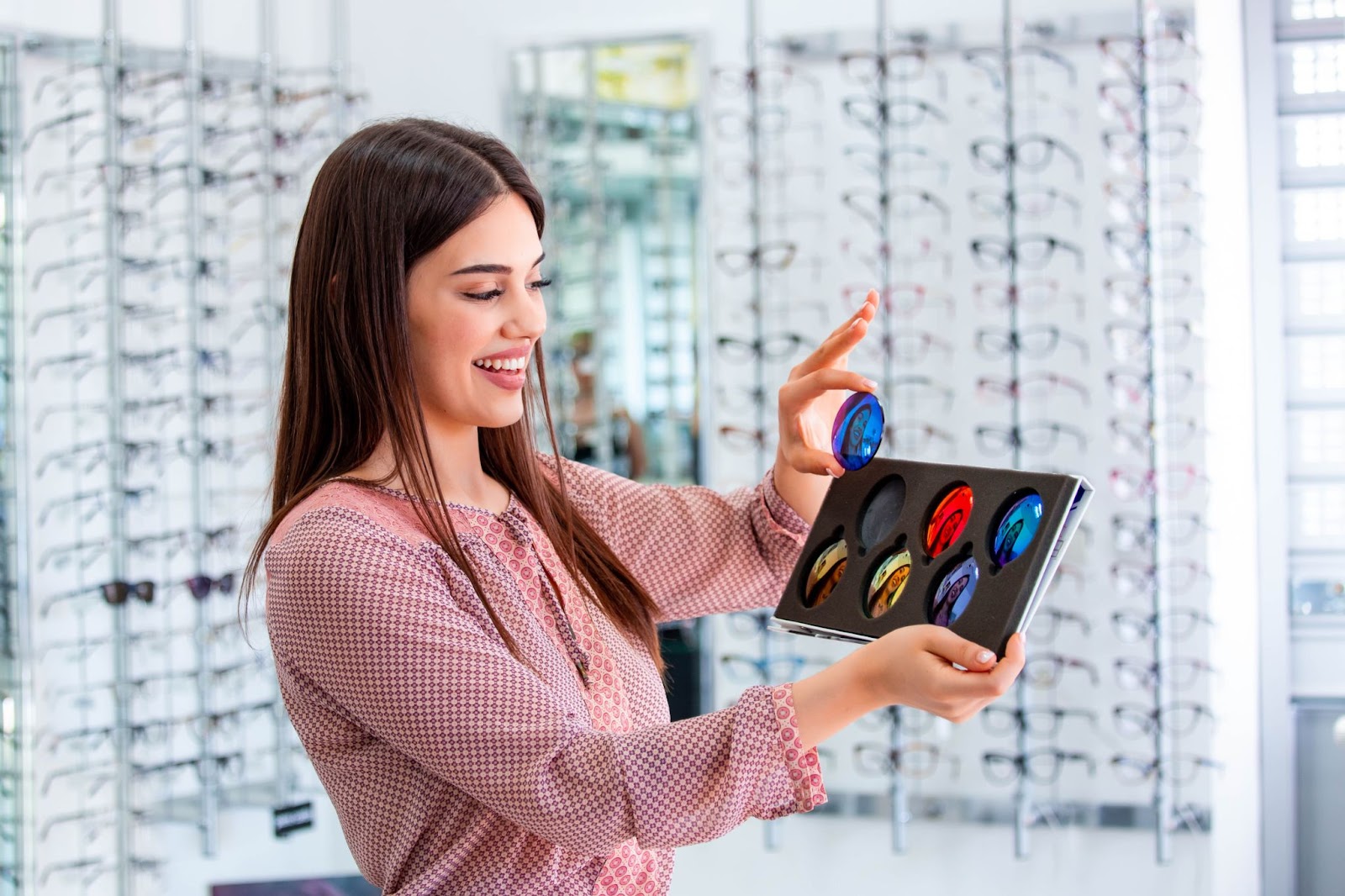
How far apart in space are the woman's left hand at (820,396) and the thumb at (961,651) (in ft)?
1.07

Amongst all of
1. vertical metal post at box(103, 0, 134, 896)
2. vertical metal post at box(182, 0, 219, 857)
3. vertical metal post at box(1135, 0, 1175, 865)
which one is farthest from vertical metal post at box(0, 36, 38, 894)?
vertical metal post at box(1135, 0, 1175, 865)

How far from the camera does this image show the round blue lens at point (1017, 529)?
1019 millimetres

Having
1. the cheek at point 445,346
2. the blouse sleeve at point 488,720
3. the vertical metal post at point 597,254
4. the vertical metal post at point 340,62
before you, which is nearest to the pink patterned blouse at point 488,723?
the blouse sleeve at point 488,720

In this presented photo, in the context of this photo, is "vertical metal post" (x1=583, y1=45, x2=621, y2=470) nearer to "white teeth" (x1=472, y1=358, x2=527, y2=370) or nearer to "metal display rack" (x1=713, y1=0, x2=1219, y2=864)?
"metal display rack" (x1=713, y1=0, x2=1219, y2=864)

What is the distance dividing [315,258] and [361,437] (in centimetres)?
18

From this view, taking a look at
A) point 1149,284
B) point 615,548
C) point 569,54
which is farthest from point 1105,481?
point 615,548

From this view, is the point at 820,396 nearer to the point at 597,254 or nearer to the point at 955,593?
the point at 955,593

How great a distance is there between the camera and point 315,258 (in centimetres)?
124

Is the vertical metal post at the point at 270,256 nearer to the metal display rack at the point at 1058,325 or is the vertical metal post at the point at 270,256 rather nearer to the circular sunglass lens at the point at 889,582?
the metal display rack at the point at 1058,325

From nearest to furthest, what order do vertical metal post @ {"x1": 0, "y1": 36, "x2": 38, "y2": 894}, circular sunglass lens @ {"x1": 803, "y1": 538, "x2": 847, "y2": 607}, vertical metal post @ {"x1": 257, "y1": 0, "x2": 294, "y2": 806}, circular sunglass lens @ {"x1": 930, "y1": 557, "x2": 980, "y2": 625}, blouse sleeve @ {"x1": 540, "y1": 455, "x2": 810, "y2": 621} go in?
1. circular sunglass lens @ {"x1": 930, "y1": 557, "x2": 980, "y2": 625}
2. circular sunglass lens @ {"x1": 803, "y1": 538, "x2": 847, "y2": 607}
3. blouse sleeve @ {"x1": 540, "y1": 455, "x2": 810, "y2": 621}
4. vertical metal post @ {"x1": 0, "y1": 36, "x2": 38, "y2": 894}
5. vertical metal post @ {"x1": 257, "y1": 0, "x2": 294, "y2": 806}

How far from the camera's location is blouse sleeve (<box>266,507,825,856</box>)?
1.01 metres

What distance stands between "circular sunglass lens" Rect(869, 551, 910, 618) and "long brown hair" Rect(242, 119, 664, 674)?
0.33m

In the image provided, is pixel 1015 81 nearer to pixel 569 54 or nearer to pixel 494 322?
pixel 569 54

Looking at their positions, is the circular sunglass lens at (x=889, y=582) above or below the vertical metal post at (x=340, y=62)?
below
